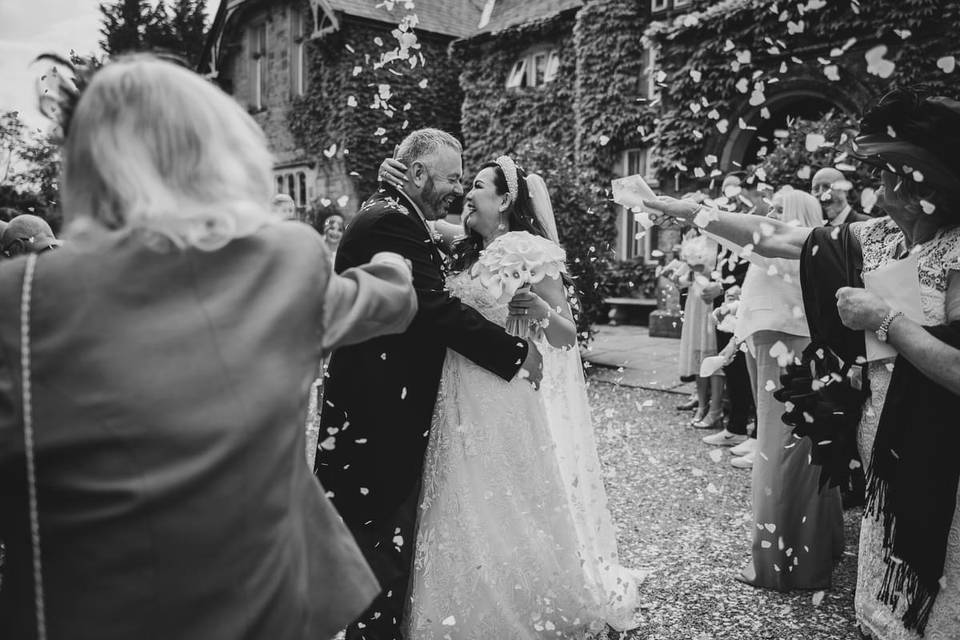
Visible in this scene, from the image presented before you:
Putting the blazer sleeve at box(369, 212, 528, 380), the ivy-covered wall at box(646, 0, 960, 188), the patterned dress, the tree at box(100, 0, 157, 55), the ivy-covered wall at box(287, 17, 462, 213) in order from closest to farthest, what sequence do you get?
the patterned dress < the blazer sleeve at box(369, 212, 528, 380) < the ivy-covered wall at box(646, 0, 960, 188) < the ivy-covered wall at box(287, 17, 462, 213) < the tree at box(100, 0, 157, 55)

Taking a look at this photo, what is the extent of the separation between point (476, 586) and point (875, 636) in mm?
1735

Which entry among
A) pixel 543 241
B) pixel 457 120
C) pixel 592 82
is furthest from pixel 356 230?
pixel 457 120

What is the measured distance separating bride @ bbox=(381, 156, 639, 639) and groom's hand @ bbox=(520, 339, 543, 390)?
5cm

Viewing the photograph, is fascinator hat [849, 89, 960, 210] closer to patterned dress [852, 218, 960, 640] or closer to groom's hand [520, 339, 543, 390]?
patterned dress [852, 218, 960, 640]

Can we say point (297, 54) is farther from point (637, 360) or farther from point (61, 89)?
point (61, 89)

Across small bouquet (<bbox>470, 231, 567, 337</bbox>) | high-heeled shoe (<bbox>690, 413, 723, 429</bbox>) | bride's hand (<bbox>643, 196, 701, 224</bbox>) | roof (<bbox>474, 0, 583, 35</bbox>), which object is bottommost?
high-heeled shoe (<bbox>690, 413, 723, 429</bbox>)

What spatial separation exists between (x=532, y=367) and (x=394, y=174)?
108 centimetres

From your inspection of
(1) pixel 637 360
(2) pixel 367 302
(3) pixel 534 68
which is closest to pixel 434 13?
(3) pixel 534 68

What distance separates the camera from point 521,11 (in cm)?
1870

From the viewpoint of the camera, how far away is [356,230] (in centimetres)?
308

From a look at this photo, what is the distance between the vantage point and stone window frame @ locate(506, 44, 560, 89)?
17672mm

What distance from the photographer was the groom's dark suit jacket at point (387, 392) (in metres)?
3.02

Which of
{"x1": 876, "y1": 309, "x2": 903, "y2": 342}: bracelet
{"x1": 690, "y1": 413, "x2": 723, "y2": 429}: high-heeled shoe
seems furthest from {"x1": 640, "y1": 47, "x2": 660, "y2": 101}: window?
{"x1": 876, "y1": 309, "x2": 903, "y2": 342}: bracelet

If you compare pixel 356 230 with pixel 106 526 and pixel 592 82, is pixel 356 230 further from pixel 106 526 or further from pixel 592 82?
pixel 592 82
